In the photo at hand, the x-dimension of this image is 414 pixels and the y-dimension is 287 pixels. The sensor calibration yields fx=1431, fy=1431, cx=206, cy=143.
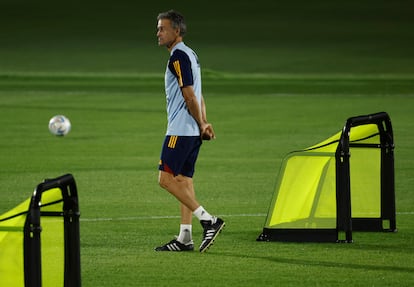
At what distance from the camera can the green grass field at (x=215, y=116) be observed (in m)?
11.8

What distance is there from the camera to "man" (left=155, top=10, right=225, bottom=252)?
1206 cm

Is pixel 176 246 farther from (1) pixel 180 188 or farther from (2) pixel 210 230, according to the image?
(1) pixel 180 188

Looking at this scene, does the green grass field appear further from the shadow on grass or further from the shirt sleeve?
the shirt sleeve

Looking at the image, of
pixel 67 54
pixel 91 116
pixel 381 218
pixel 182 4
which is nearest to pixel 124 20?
pixel 182 4

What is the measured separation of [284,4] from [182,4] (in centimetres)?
512

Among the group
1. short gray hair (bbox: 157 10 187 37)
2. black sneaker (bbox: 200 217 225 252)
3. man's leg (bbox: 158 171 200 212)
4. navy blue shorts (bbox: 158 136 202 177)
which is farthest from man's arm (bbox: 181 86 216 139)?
black sneaker (bbox: 200 217 225 252)

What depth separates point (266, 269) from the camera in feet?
37.4

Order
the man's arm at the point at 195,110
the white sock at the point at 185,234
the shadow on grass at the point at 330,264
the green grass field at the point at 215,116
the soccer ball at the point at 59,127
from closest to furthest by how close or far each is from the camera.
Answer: the shadow on grass at the point at 330,264
the green grass field at the point at 215,116
the man's arm at the point at 195,110
the white sock at the point at 185,234
the soccer ball at the point at 59,127

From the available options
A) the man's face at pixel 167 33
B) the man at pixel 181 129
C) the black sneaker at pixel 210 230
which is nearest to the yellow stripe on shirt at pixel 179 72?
the man at pixel 181 129

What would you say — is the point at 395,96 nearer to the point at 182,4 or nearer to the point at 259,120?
the point at 259,120

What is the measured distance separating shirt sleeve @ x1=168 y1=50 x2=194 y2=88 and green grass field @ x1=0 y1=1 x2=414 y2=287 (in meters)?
1.47

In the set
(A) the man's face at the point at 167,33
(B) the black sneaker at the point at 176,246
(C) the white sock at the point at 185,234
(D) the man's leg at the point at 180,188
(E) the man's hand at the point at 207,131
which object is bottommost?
(B) the black sneaker at the point at 176,246

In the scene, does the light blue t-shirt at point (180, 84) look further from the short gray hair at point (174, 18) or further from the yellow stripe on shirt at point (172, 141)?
the short gray hair at point (174, 18)

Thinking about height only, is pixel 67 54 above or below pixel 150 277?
above
